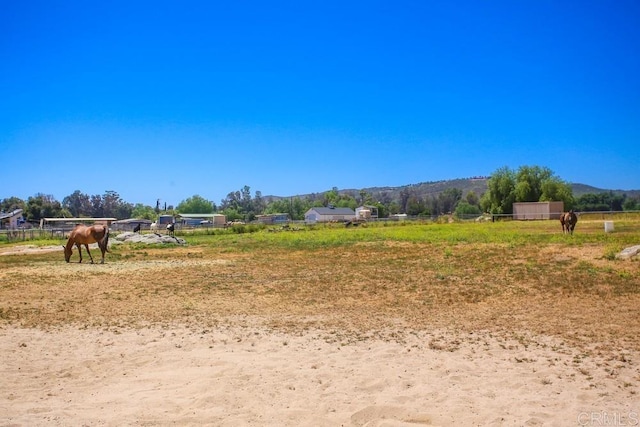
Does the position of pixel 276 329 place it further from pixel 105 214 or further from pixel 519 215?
pixel 105 214

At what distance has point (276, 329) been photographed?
939cm

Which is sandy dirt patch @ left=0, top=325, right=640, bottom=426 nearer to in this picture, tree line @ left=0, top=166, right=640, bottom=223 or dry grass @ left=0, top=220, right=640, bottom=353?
dry grass @ left=0, top=220, right=640, bottom=353

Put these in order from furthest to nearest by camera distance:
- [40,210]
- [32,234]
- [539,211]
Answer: [40,210], [539,211], [32,234]

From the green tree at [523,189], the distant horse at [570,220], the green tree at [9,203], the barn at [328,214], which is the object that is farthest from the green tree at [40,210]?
the distant horse at [570,220]

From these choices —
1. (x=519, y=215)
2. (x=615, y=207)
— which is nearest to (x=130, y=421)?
(x=519, y=215)

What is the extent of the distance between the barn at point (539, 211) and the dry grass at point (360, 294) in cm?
5280

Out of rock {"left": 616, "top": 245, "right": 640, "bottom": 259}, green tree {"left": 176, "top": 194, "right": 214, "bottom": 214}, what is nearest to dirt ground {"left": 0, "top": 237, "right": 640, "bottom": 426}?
rock {"left": 616, "top": 245, "right": 640, "bottom": 259}

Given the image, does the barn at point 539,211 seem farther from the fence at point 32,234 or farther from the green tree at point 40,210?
the green tree at point 40,210

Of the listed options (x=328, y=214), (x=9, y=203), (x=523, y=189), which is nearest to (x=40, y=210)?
(x=9, y=203)

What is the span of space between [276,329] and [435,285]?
6475 millimetres

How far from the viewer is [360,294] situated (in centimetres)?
1322

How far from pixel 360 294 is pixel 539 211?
70.2m

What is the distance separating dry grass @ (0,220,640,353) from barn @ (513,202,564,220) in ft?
173

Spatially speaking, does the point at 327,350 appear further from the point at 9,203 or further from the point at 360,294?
the point at 9,203
